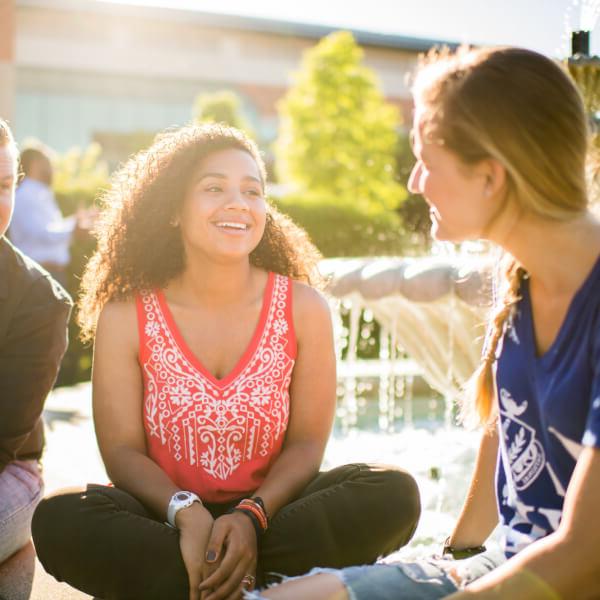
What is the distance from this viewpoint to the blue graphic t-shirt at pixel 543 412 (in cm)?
157

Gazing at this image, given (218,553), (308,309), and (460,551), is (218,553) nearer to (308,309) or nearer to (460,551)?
(460,551)

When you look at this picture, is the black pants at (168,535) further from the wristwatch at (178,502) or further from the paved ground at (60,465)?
the paved ground at (60,465)

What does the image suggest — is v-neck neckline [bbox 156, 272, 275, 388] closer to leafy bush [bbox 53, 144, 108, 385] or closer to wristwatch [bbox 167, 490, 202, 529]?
wristwatch [bbox 167, 490, 202, 529]

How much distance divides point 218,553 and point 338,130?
2647 centimetres

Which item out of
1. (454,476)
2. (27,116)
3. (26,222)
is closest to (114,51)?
(27,116)

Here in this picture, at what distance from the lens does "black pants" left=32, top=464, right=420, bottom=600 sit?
2.27 meters

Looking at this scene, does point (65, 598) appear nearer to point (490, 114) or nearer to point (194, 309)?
point (194, 309)

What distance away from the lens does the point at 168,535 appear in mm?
2283

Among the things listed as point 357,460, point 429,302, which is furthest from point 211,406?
point 357,460

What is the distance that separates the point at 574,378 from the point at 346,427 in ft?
14.6

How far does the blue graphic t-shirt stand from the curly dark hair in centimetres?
130

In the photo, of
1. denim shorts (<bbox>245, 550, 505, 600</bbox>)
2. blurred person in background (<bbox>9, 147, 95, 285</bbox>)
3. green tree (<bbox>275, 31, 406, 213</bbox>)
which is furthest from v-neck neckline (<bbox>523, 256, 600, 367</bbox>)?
green tree (<bbox>275, 31, 406, 213</bbox>)

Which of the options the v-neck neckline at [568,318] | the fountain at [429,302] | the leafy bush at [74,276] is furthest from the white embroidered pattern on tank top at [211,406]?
the leafy bush at [74,276]

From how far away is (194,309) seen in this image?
2764 mm
